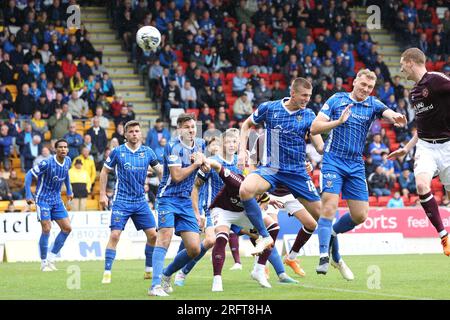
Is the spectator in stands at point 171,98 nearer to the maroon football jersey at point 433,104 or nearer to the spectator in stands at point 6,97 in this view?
the spectator in stands at point 6,97

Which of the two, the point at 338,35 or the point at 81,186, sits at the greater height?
the point at 338,35

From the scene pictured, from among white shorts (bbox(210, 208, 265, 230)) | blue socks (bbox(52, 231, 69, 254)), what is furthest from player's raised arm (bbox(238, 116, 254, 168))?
blue socks (bbox(52, 231, 69, 254))

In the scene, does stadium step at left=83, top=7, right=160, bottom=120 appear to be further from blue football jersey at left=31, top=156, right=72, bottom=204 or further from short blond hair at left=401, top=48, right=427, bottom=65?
short blond hair at left=401, top=48, right=427, bottom=65

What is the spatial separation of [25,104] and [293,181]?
14.5m

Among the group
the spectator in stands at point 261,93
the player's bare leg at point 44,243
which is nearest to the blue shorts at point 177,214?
the player's bare leg at point 44,243

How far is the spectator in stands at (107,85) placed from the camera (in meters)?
26.8

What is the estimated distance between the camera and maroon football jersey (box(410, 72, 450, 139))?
468 inches

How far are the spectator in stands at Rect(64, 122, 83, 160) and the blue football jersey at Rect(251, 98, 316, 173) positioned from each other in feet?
41.1

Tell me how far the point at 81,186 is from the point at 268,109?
39.7 feet

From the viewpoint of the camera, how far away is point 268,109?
492 inches

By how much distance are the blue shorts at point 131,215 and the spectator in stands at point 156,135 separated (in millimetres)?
10617

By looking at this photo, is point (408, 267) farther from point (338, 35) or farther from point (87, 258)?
point (338, 35)

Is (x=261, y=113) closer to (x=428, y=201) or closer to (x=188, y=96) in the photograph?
(x=428, y=201)
